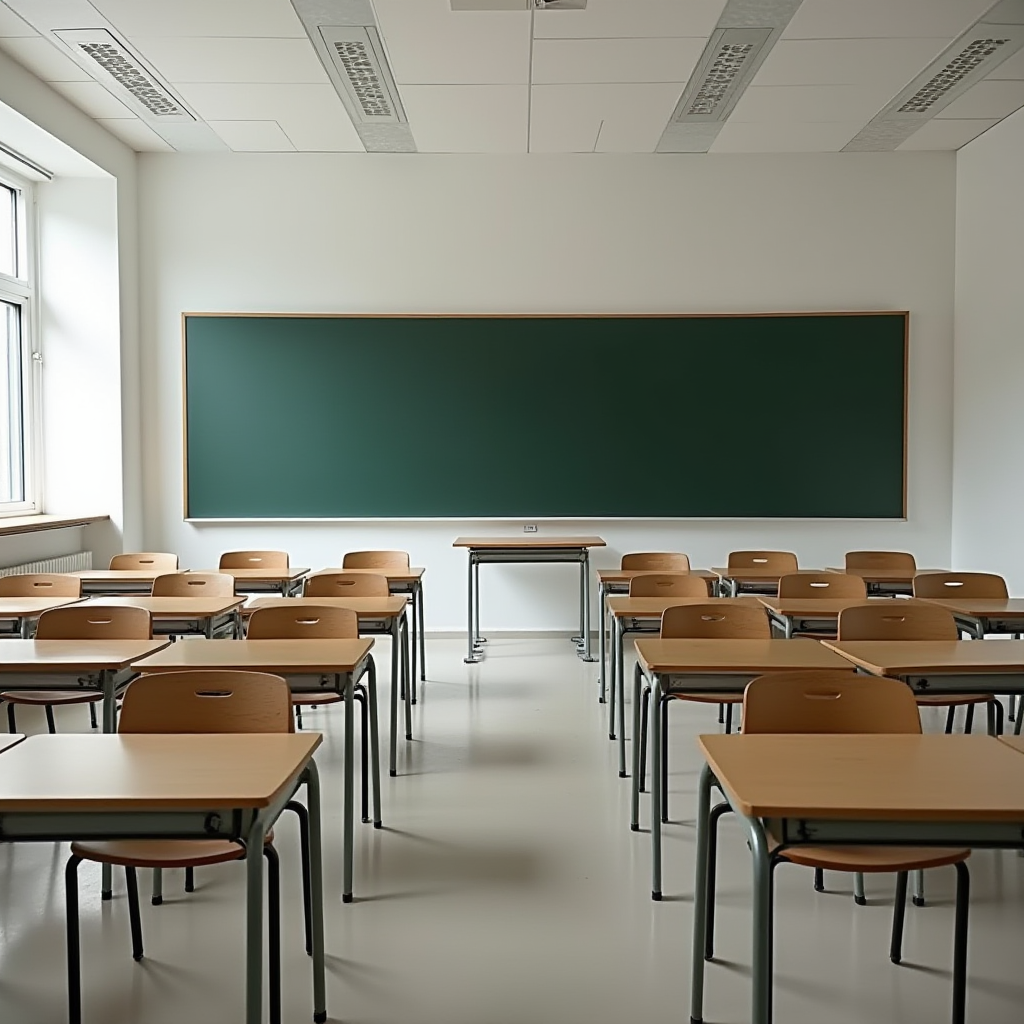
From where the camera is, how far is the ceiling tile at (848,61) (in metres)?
5.59

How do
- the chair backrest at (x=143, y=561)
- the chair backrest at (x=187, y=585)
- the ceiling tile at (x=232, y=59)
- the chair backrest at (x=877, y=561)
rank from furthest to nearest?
the chair backrest at (x=877, y=561)
the chair backrest at (x=143, y=561)
the ceiling tile at (x=232, y=59)
the chair backrest at (x=187, y=585)

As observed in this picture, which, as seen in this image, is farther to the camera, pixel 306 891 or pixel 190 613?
pixel 190 613

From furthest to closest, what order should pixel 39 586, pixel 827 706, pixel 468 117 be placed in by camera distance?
pixel 468 117
pixel 39 586
pixel 827 706

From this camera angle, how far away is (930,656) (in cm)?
324

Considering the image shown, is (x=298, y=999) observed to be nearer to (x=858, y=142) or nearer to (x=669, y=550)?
(x=669, y=550)

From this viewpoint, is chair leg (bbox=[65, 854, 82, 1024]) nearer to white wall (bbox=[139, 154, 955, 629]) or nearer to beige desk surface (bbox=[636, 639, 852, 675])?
beige desk surface (bbox=[636, 639, 852, 675])

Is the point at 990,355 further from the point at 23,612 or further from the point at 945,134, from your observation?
the point at 23,612

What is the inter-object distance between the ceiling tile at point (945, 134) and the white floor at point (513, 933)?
5222 millimetres

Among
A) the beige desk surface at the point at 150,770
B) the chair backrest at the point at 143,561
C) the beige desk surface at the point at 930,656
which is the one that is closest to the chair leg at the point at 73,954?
the beige desk surface at the point at 150,770

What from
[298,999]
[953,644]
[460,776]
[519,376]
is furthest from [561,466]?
[298,999]

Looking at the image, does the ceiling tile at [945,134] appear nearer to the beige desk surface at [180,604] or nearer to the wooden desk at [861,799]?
the beige desk surface at [180,604]

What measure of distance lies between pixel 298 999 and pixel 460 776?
189 cm

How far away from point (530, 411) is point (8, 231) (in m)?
3.82

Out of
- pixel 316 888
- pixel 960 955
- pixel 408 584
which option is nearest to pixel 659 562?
pixel 408 584
